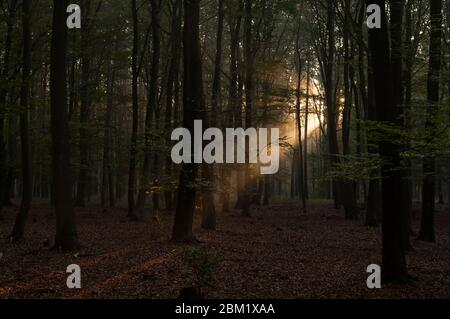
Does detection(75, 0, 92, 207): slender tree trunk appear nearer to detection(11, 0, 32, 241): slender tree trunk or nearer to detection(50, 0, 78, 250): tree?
detection(11, 0, 32, 241): slender tree trunk

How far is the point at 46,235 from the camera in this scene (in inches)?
672

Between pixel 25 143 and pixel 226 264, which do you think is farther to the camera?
pixel 25 143

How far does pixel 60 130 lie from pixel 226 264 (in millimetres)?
6409

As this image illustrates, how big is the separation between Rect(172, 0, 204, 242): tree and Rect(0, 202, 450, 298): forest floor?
0.81 meters

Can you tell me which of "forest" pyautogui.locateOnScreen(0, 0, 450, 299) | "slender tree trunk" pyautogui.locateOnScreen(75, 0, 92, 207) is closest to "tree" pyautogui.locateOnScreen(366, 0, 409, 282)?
"forest" pyautogui.locateOnScreen(0, 0, 450, 299)

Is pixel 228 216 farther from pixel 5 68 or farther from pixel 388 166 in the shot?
pixel 388 166

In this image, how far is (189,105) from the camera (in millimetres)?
14641

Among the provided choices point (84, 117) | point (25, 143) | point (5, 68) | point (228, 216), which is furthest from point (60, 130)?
point (84, 117)

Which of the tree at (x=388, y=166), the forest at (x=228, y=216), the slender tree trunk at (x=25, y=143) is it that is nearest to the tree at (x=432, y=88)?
the forest at (x=228, y=216)

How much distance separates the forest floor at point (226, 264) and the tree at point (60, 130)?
77 cm

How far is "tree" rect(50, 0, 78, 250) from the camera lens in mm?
13891

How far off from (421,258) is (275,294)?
6529 millimetres

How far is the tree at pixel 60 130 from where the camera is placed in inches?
547
